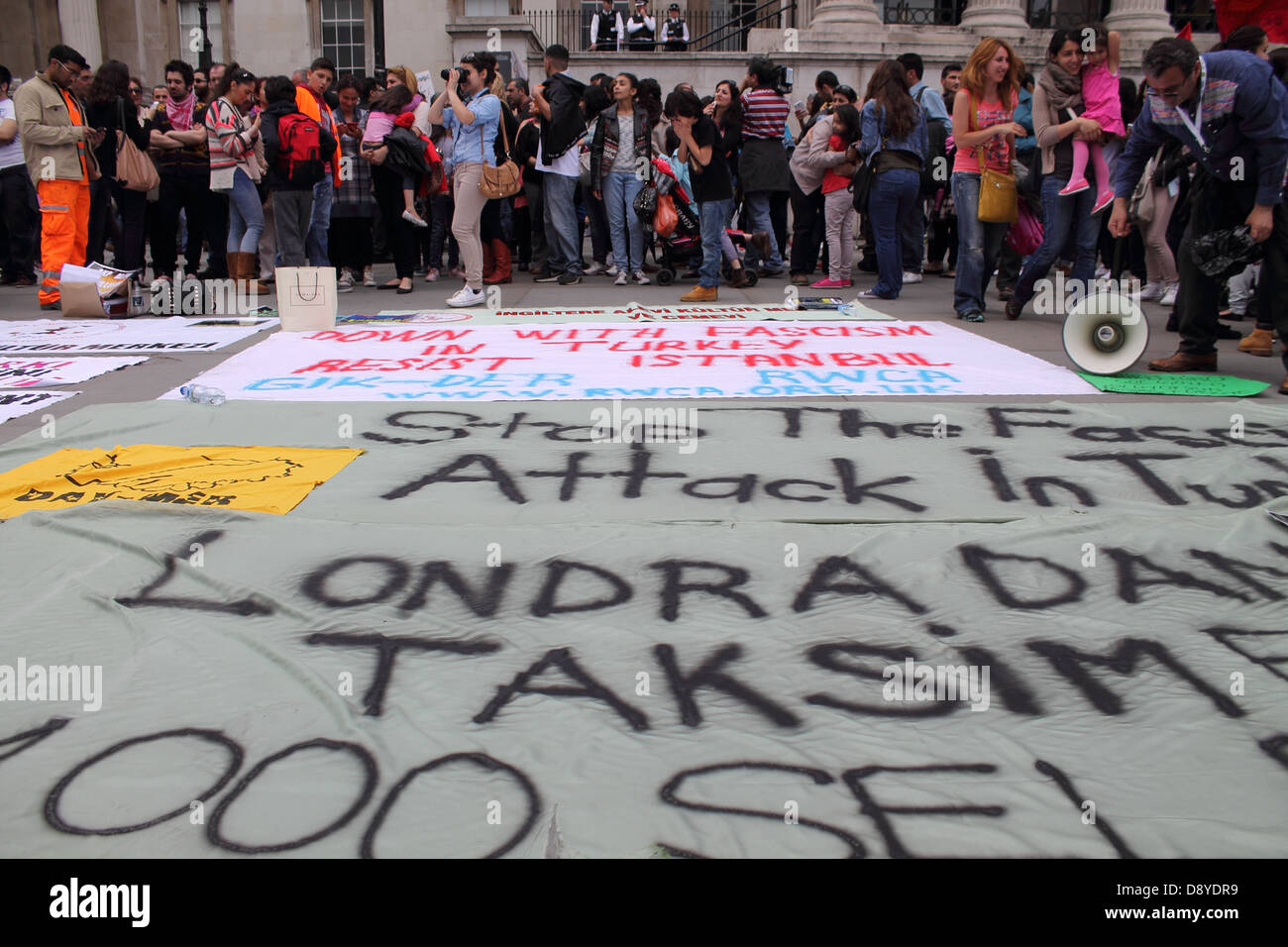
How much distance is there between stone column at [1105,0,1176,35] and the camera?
2078cm

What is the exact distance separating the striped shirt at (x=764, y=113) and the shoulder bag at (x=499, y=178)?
2.44 metres

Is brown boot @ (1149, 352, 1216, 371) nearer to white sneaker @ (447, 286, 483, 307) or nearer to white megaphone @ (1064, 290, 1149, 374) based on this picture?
white megaphone @ (1064, 290, 1149, 374)

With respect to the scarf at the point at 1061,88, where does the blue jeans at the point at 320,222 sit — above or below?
below

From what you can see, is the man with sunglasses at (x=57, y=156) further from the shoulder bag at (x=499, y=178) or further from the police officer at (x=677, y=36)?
the police officer at (x=677, y=36)

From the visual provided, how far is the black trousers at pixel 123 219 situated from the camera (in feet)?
29.2

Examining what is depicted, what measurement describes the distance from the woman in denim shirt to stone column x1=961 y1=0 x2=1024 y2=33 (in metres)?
14.2

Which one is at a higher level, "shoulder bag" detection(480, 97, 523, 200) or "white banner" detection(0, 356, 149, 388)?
"shoulder bag" detection(480, 97, 523, 200)

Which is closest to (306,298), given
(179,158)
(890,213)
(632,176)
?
(179,158)
